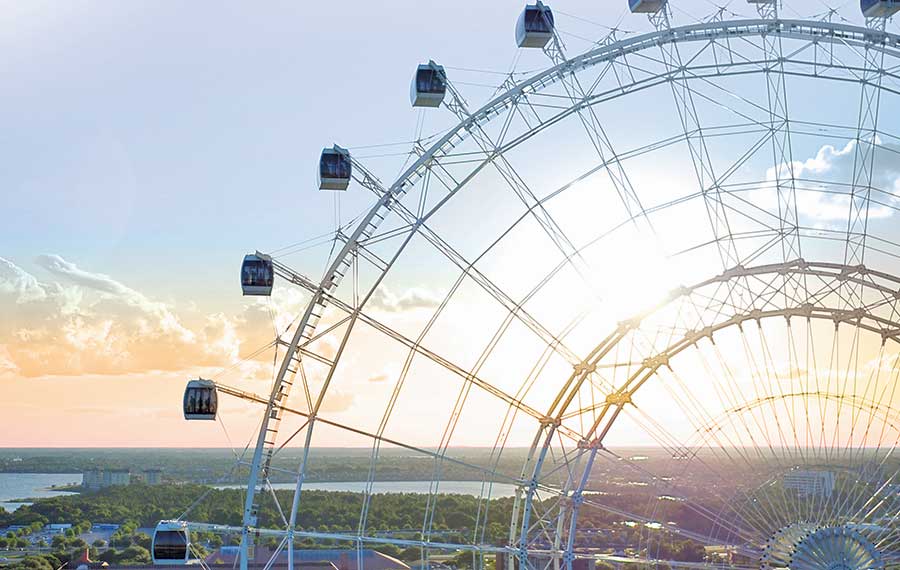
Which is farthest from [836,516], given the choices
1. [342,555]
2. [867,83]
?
[342,555]

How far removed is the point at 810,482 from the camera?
3862cm

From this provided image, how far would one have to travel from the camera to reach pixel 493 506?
117m

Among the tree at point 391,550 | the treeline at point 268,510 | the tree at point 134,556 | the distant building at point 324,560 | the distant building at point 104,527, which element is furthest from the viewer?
the distant building at point 104,527

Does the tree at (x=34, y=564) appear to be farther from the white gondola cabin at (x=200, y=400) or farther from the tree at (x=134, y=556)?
the white gondola cabin at (x=200, y=400)

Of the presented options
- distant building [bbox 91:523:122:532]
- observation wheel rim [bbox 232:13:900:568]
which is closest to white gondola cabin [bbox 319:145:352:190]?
observation wheel rim [bbox 232:13:900:568]

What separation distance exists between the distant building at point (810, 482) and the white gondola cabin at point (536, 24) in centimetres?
1740

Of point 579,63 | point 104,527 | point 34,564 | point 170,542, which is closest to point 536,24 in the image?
point 579,63

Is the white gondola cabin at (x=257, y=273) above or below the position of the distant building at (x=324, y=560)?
above

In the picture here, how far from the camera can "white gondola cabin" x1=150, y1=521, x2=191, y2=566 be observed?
35.0 meters

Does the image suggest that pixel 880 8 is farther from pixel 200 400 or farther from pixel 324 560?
pixel 324 560

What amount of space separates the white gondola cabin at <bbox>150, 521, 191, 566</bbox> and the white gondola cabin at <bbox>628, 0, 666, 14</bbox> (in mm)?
22192

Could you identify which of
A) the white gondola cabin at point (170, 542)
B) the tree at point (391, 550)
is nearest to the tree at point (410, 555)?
the tree at point (391, 550)

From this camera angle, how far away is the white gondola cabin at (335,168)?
3684 cm

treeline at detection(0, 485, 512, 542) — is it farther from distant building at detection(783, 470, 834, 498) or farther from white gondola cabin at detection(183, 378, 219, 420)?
white gondola cabin at detection(183, 378, 219, 420)
